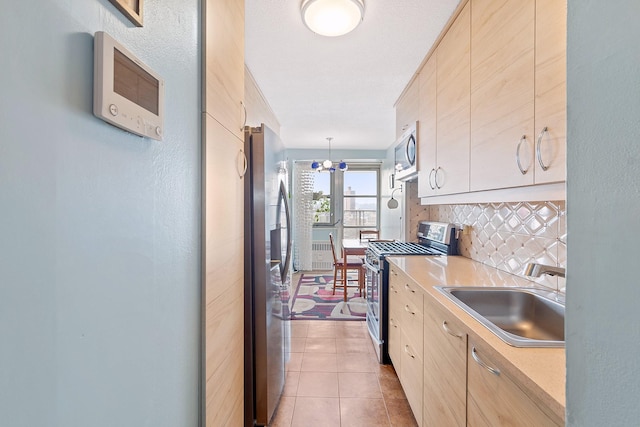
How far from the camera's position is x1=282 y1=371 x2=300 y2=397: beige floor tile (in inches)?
80.1

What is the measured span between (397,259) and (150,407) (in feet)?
6.00

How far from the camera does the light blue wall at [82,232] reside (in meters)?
0.39

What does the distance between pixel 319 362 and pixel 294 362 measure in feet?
0.68

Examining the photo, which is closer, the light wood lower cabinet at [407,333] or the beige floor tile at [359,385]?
the light wood lower cabinet at [407,333]

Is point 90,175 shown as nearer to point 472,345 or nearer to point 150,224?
point 150,224

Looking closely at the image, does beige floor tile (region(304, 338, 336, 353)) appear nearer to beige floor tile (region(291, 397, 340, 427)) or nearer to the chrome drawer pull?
beige floor tile (region(291, 397, 340, 427))

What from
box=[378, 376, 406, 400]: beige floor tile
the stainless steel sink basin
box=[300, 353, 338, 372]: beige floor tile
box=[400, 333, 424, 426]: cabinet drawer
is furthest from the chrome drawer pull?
box=[300, 353, 338, 372]: beige floor tile

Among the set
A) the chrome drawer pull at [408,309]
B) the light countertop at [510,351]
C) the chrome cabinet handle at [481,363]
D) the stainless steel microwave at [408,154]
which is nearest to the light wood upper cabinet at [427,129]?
the stainless steel microwave at [408,154]

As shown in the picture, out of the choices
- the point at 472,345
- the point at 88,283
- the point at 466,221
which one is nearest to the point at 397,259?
the point at 466,221

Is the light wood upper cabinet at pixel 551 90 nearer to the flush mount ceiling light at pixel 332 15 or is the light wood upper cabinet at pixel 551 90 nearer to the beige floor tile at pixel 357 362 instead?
the flush mount ceiling light at pixel 332 15

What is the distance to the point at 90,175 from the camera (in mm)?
522

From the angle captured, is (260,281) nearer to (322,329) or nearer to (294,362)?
(294,362)

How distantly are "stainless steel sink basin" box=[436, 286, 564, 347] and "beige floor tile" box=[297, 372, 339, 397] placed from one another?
120cm

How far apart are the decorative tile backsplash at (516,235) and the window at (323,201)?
3.68m
